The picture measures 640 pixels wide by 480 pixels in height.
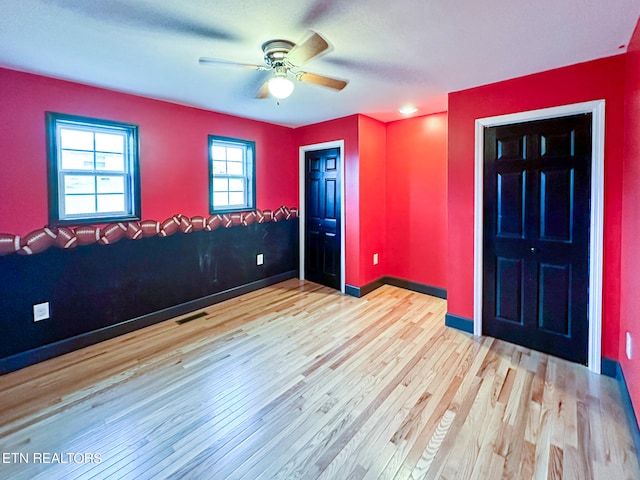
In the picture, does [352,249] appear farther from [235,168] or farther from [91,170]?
[91,170]

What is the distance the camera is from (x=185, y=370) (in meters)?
2.44

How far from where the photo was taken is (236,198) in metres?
4.23

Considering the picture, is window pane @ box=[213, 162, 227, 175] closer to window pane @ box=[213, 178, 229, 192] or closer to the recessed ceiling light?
window pane @ box=[213, 178, 229, 192]

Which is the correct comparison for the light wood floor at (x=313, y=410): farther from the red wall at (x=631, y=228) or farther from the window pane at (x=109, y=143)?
the window pane at (x=109, y=143)

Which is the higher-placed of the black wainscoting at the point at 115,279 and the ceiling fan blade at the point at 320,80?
the ceiling fan blade at the point at 320,80

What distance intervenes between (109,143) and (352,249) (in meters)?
2.88

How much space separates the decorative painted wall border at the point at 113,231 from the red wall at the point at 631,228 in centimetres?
368

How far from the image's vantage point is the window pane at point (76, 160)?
109 inches

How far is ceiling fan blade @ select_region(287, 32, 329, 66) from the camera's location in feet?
5.59

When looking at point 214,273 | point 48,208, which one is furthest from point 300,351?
point 48,208

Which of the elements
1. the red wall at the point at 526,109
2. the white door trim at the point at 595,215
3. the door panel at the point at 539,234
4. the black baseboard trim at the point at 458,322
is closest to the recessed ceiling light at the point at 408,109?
the red wall at the point at 526,109

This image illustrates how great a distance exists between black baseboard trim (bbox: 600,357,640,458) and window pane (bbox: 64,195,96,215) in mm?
4203

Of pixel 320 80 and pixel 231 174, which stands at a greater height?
pixel 320 80

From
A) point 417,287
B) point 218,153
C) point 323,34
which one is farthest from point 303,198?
point 323,34
